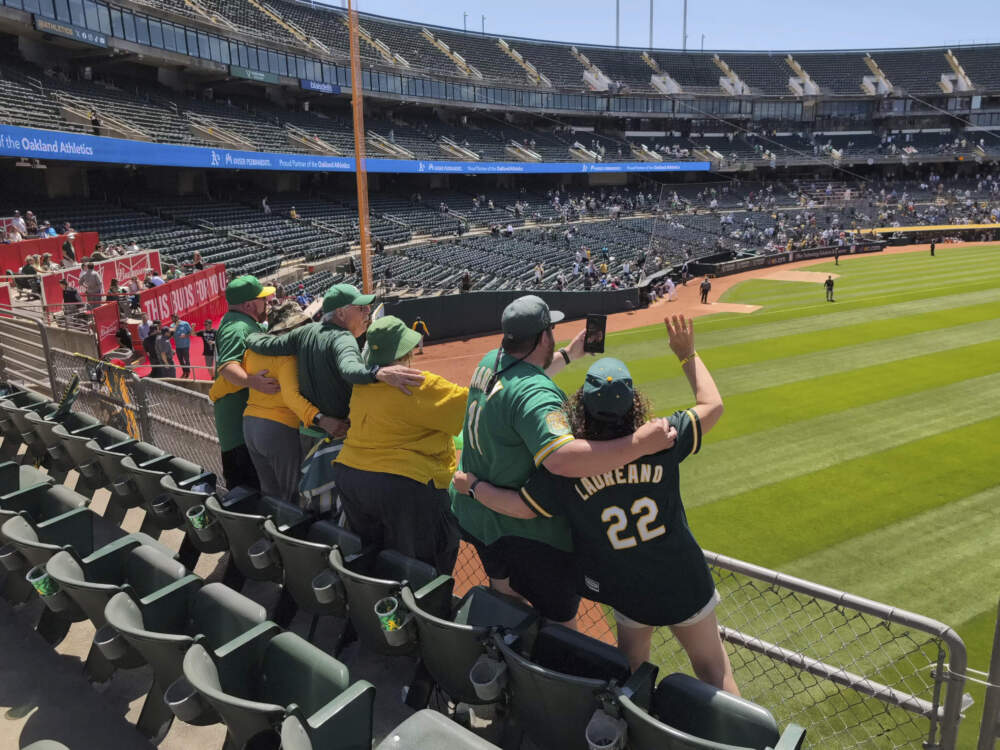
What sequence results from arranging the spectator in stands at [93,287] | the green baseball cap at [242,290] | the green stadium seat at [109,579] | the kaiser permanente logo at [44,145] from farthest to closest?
the kaiser permanente logo at [44,145], the spectator in stands at [93,287], the green baseball cap at [242,290], the green stadium seat at [109,579]

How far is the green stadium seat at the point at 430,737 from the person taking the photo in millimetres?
2379

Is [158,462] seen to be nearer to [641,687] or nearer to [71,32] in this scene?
[641,687]

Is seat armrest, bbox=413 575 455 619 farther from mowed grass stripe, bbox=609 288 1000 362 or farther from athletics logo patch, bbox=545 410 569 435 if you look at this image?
Result: mowed grass stripe, bbox=609 288 1000 362

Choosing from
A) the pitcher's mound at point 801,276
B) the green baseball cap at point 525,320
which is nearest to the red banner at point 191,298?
the green baseball cap at point 525,320

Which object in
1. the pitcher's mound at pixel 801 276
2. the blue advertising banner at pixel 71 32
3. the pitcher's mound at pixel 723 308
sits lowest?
the pitcher's mound at pixel 801 276

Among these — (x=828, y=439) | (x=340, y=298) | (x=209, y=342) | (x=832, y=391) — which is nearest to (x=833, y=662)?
(x=340, y=298)

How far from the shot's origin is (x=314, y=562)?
11.7 ft

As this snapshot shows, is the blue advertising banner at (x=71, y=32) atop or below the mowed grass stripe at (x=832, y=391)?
atop

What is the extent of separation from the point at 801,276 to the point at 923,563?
2981cm

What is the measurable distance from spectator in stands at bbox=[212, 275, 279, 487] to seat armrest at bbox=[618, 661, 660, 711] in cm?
301

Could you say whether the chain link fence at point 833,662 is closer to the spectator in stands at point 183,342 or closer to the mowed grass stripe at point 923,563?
the mowed grass stripe at point 923,563

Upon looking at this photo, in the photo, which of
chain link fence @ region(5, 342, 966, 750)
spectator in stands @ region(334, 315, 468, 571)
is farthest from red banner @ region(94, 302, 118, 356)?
spectator in stands @ region(334, 315, 468, 571)

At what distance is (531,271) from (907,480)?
23.9 m

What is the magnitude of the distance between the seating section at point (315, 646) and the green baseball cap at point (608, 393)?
3.18ft
